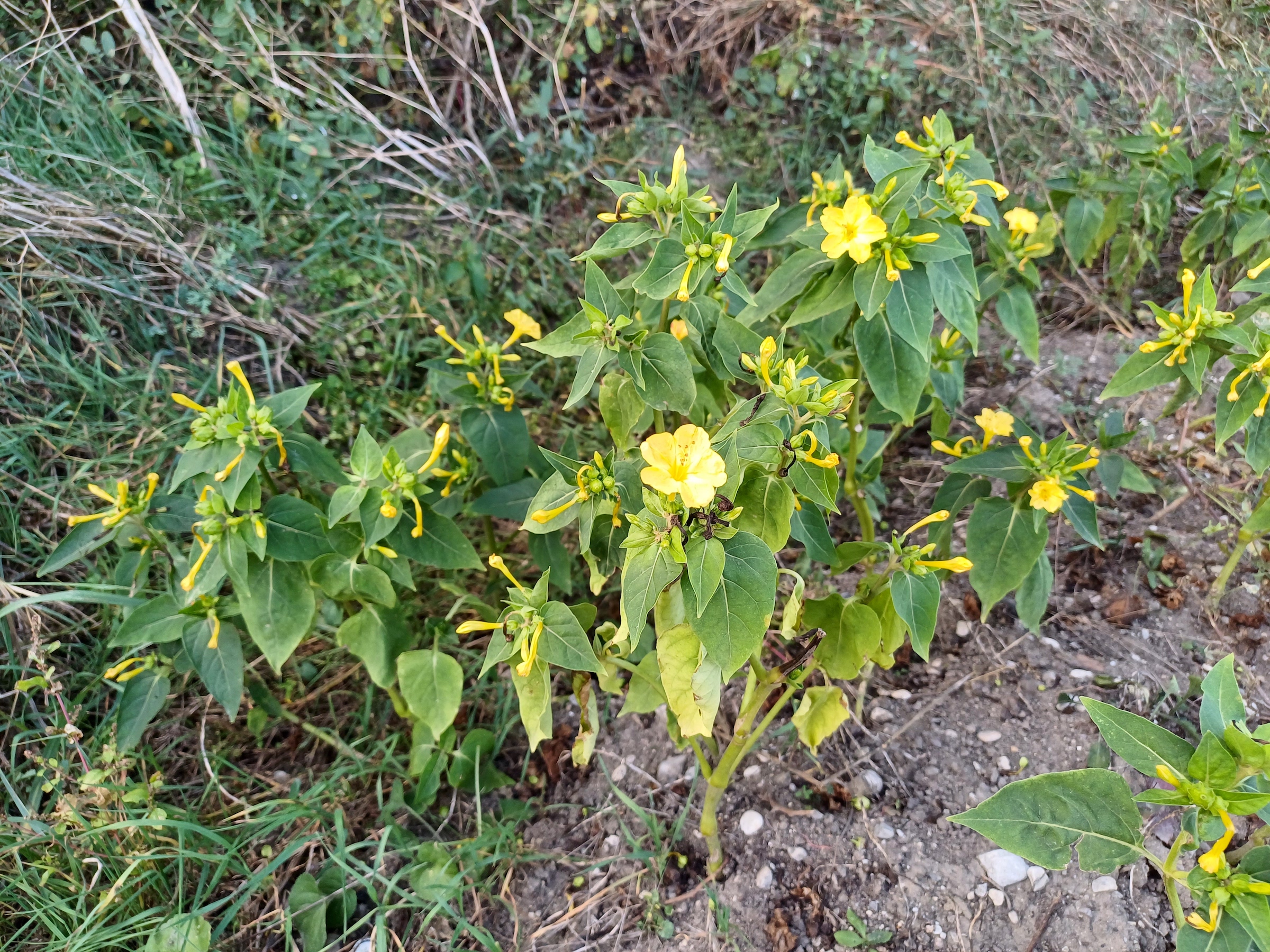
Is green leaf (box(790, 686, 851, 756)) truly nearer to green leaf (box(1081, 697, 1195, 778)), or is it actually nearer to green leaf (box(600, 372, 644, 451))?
green leaf (box(1081, 697, 1195, 778))

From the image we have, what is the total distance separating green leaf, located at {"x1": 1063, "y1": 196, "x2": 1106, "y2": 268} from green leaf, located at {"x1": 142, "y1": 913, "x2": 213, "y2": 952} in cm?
269

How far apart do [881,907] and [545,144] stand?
243 centimetres

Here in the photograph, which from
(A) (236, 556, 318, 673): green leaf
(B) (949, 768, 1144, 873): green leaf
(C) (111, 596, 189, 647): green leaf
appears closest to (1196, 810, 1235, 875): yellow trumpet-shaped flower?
(B) (949, 768, 1144, 873): green leaf

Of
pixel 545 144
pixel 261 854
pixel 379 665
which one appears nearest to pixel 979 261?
pixel 545 144

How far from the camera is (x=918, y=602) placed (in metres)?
1.40

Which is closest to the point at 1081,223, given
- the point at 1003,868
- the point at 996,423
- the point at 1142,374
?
the point at 1142,374

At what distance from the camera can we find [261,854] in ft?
6.25

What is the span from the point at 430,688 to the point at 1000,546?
4.01 feet

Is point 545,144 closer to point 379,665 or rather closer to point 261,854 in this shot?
point 379,665

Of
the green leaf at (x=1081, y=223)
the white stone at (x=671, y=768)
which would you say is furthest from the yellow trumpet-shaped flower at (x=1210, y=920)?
the green leaf at (x=1081, y=223)

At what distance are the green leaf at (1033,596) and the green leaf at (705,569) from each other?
888 mm

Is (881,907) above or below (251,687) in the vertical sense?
below

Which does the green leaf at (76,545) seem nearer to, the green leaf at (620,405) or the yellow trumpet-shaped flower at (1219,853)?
the green leaf at (620,405)

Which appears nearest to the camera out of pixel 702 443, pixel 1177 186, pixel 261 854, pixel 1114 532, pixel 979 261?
pixel 702 443
